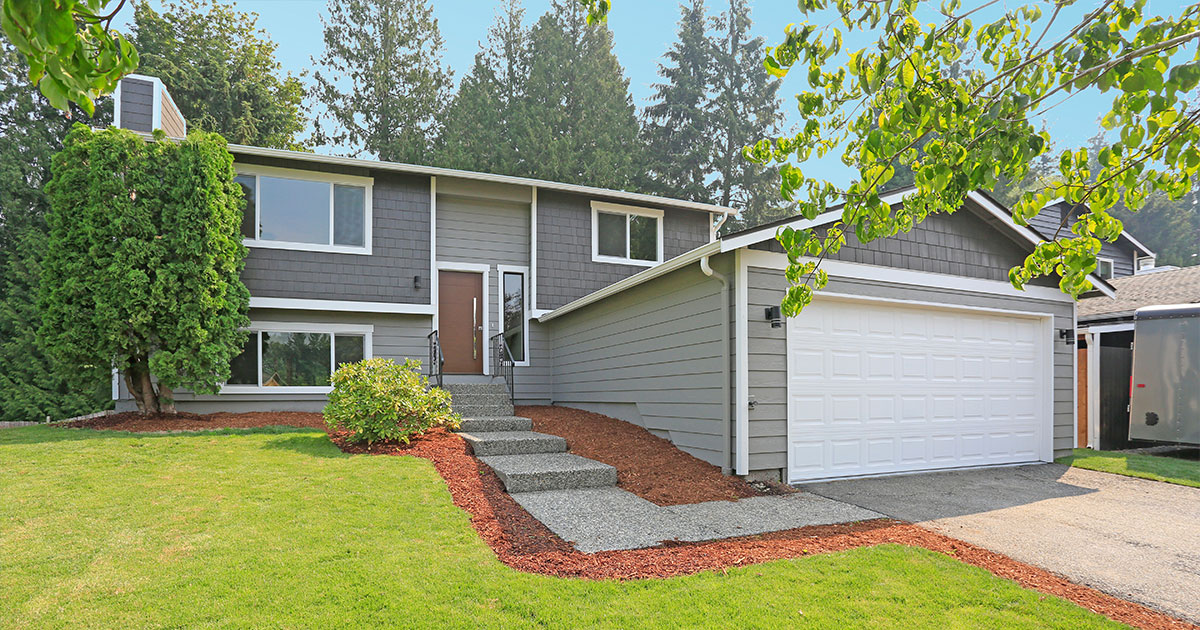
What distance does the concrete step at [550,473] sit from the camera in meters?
6.35

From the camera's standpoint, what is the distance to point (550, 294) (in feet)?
40.7

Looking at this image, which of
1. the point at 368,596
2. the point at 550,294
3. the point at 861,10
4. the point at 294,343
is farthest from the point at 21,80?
the point at 861,10

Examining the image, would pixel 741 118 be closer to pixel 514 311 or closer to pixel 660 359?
pixel 514 311

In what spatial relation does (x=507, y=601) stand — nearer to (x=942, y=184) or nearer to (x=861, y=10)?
(x=942, y=184)

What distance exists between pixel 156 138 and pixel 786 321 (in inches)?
376

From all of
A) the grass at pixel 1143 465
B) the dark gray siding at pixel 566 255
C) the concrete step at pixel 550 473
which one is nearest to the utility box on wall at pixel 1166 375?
the grass at pixel 1143 465

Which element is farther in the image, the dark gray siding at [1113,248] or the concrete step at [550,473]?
the dark gray siding at [1113,248]

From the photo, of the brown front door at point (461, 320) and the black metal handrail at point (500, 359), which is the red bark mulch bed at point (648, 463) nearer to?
the black metal handrail at point (500, 359)

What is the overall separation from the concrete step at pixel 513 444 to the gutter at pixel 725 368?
2.24 meters

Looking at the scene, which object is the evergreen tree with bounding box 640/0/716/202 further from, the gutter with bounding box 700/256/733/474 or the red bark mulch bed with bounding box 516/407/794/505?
the gutter with bounding box 700/256/733/474

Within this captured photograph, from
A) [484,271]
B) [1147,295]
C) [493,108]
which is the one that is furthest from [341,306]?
[1147,295]

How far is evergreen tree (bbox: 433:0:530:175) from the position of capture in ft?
71.7

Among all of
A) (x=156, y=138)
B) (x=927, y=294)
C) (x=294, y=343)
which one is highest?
(x=156, y=138)

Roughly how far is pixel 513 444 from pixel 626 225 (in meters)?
6.68
